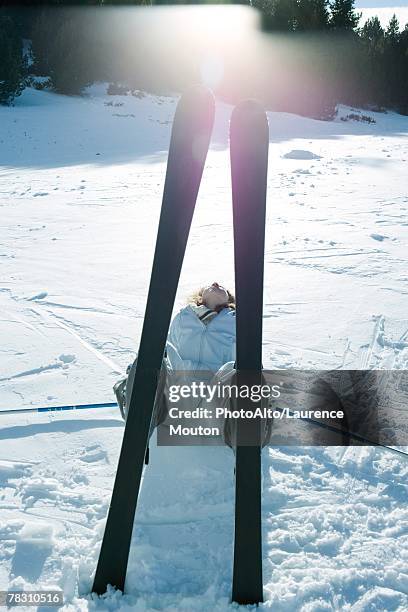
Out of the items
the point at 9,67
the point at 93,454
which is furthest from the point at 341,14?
the point at 93,454

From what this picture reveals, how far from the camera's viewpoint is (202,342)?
9.54ft

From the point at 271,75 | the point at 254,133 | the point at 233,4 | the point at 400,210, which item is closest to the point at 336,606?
the point at 254,133

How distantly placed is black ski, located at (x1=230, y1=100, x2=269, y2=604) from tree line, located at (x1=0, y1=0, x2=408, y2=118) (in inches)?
749

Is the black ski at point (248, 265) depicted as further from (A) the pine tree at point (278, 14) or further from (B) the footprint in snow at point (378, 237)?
(A) the pine tree at point (278, 14)

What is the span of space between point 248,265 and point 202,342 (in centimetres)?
119

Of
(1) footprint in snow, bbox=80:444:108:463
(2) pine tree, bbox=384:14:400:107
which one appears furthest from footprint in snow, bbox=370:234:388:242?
(2) pine tree, bbox=384:14:400:107

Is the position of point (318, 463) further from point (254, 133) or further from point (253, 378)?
point (254, 133)

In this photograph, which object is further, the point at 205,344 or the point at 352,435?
the point at 352,435

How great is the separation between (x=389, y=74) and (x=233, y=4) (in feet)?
37.0

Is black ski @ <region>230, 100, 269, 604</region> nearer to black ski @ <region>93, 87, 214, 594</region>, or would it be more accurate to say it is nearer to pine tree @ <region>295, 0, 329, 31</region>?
black ski @ <region>93, 87, 214, 594</region>

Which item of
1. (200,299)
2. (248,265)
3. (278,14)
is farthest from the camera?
(278,14)

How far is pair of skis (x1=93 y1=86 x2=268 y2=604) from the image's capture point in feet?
5.79

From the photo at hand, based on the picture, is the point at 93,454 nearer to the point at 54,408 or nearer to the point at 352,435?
the point at 54,408

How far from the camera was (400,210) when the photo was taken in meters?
8.23
